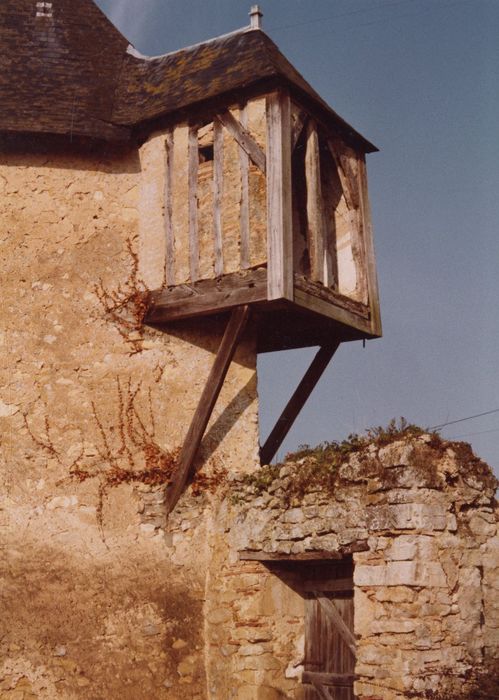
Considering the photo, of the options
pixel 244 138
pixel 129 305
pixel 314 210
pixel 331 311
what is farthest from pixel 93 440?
pixel 244 138

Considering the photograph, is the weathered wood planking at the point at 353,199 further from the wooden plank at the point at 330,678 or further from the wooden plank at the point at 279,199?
the wooden plank at the point at 330,678

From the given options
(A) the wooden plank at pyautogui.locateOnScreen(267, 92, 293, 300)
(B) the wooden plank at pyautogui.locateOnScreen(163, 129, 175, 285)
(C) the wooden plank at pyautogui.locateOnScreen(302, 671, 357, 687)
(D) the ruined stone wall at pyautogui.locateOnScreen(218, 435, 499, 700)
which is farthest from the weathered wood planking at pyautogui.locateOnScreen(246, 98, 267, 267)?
(C) the wooden plank at pyautogui.locateOnScreen(302, 671, 357, 687)

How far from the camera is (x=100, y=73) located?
11.2 meters

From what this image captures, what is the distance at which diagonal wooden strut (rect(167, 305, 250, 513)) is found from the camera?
370 inches

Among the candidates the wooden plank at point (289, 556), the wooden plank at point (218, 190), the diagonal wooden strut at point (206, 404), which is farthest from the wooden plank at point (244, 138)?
the wooden plank at point (289, 556)

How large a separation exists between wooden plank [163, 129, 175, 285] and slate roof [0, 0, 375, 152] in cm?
40

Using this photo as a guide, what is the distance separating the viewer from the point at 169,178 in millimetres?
10289

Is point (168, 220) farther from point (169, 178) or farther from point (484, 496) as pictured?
point (484, 496)

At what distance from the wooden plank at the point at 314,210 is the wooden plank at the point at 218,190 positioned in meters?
0.96

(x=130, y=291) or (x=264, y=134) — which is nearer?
(x=264, y=134)

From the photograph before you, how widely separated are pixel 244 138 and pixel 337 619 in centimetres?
516

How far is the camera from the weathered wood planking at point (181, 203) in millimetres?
9984

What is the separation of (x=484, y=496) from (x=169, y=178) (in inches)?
A: 198

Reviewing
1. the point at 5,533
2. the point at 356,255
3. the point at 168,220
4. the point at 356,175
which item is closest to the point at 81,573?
the point at 5,533
